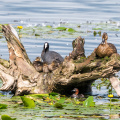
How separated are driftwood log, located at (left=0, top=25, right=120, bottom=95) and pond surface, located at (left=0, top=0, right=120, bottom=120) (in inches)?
19.7

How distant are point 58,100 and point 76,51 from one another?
1.49 m

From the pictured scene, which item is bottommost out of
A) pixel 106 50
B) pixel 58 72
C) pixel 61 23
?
pixel 58 72

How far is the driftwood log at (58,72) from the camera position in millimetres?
9047

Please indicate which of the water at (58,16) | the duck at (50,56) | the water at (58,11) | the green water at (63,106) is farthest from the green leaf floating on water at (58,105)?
the water at (58,11)

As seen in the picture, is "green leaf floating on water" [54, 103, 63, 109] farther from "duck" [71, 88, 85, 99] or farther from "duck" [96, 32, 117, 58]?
"duck" [96, 32, 117, 58]

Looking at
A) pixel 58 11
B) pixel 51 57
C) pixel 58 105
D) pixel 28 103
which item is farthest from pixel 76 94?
pixel 58 11

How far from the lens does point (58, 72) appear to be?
952cm

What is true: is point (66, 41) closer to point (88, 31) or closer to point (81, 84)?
point (88, 31)

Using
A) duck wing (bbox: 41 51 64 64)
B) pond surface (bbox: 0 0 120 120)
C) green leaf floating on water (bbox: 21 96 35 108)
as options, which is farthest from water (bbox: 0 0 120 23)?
green leaf floating on water (bbox: 21 96 35 108)

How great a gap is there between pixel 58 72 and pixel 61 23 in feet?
39.9

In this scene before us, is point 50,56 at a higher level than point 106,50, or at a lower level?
lower

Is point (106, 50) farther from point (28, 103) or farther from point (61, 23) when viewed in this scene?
point (61, 23)

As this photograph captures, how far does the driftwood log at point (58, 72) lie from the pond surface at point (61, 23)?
0.50 meters

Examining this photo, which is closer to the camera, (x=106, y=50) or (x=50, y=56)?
(x=106, y=50)
